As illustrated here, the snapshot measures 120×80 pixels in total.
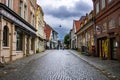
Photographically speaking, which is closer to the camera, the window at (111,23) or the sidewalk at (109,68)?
the sidewalk at (109,68)

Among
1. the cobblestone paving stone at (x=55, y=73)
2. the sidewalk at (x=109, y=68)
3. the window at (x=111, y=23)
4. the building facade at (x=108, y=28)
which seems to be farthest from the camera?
the window at (x=111, y=23)

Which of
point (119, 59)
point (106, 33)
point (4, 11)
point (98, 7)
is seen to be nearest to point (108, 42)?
point (106, 33)

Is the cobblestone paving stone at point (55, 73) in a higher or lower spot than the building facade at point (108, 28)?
lower

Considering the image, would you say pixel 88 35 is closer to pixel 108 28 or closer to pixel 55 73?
pixel 108 28

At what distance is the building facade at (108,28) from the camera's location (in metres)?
23.8

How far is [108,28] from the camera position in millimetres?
26750

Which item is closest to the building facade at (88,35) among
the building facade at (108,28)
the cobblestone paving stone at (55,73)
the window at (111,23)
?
the building facade at (108,28)

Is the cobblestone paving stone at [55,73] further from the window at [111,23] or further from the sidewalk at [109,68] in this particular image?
the window at [111,23]

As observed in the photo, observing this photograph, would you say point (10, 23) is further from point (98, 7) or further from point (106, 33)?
point (98, 7)

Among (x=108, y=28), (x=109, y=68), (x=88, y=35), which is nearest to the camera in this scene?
(x=109, y=68)

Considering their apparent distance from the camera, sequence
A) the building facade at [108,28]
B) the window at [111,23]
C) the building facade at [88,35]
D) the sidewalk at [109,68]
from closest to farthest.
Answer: the sidewalk at [109,68], the building facade at [108,28], the window at [111,23], the building facade at [88,35]

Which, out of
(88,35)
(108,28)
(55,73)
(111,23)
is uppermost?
(111,23)

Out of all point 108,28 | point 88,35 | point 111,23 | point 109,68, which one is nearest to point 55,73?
point 109,68

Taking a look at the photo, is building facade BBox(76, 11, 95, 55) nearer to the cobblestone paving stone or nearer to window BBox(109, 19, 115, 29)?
window BBox(109, 19, 115, 29)
